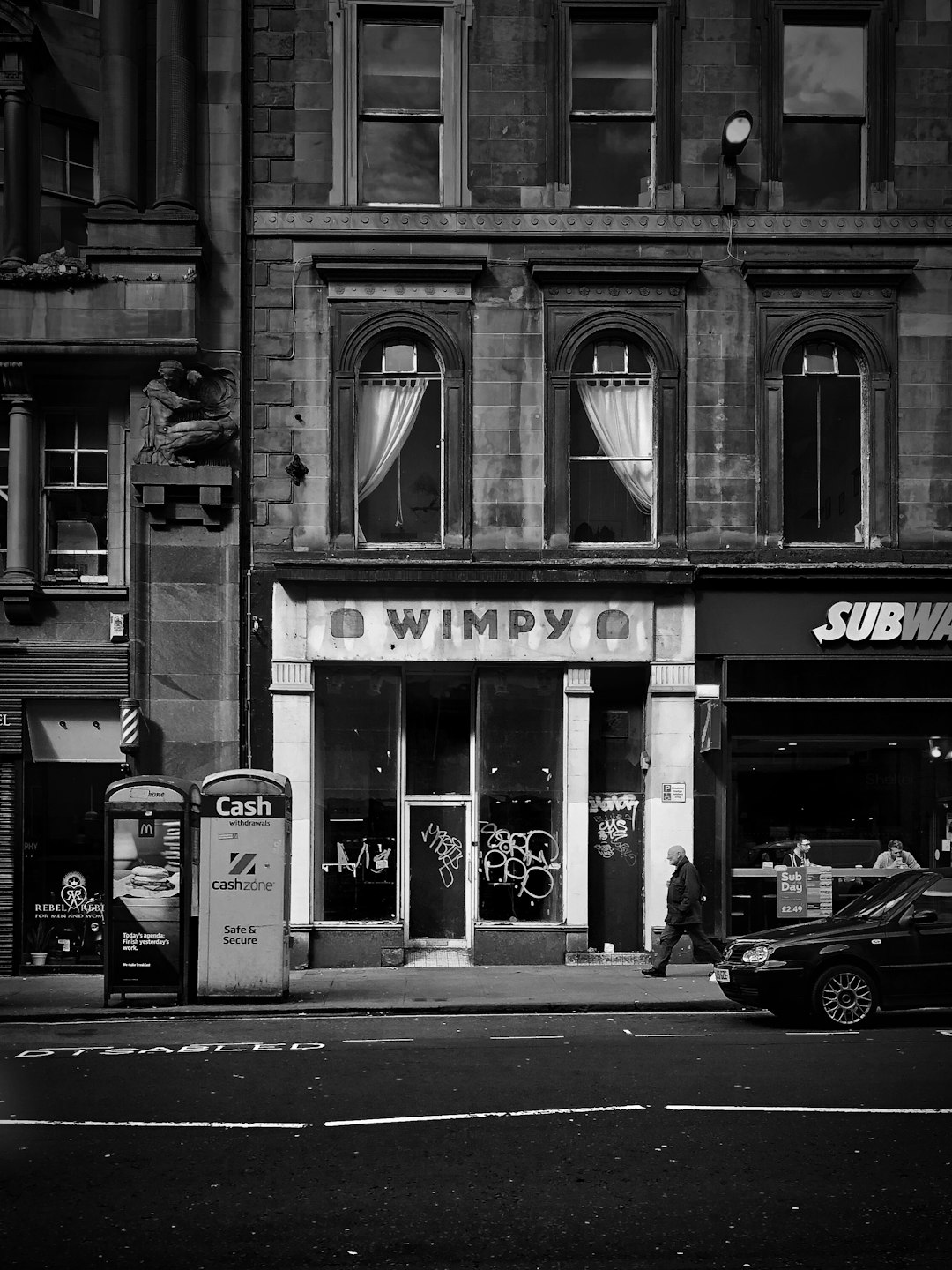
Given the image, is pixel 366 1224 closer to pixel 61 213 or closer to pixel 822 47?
pixel 61 213

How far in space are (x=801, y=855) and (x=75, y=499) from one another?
11025mm

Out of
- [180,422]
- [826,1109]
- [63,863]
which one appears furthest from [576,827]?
[826,1109]

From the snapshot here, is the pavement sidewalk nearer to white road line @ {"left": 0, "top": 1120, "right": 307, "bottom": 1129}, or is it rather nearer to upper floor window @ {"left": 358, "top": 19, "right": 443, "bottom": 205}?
white road line @ {"left": 0, "top": 1120, "right": 307, "bottom": 1129}

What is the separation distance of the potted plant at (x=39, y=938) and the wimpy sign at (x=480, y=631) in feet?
16.5

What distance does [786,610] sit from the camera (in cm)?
1920

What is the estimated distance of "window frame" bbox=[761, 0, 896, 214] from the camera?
19719 millimetres

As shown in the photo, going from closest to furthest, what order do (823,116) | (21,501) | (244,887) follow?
(244,887) < (21,501) < (823,116)

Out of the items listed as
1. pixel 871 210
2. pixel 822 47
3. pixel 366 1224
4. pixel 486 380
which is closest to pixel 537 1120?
pixel 366 1224

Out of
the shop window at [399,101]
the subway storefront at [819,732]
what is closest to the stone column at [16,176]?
the shop window at [399,101]

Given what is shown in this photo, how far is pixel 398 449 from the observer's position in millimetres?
→ 19641

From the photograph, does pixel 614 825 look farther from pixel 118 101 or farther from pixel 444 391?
pixel 118 101

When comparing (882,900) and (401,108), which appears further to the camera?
(401,108)

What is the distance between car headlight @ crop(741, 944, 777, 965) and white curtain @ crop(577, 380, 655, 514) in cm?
747

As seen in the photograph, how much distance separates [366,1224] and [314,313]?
1453 centimetres
